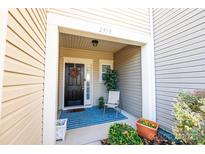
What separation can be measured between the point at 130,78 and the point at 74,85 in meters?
2.41

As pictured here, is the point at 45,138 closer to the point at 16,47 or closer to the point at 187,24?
the point at 16,47

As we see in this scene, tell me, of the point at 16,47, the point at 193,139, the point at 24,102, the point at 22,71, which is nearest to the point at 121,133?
the point at 193,139

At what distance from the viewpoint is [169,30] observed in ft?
8.66

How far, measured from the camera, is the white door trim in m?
1.98

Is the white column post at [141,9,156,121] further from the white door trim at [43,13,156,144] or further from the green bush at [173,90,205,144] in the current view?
the green bush at [173,90,205,144]

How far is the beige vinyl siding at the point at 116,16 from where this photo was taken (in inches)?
92.4

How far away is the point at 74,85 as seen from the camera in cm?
499

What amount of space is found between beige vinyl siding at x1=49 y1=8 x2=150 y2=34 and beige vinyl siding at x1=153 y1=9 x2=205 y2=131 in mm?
335

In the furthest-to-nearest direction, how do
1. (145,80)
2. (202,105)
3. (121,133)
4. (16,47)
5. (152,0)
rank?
(145,80) < (121,133) < (202,105) < (152,0) < (16,47)

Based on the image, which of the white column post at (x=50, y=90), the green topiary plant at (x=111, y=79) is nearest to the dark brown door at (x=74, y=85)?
the green topiary plant at (x=111, y=79)

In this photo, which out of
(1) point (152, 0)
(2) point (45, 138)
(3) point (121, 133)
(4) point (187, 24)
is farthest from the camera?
(4) point (187, 24)

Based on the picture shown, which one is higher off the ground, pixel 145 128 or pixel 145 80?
pixel 145 80

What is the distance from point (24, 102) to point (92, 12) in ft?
7.29

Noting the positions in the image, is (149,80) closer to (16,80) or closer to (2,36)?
(16,80)
